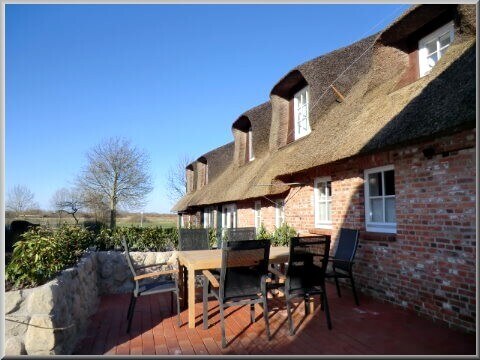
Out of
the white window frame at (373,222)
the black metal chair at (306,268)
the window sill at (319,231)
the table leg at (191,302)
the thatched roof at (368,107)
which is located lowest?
the table leg at (191,302)

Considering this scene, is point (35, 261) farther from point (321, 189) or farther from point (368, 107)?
point (368, 107)

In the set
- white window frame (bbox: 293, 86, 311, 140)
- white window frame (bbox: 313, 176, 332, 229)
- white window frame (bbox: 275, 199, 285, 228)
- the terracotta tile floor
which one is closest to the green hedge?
the terracotta tile floor

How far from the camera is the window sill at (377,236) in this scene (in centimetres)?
523

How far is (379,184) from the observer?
5.80m

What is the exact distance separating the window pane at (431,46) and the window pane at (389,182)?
2315 millimetres

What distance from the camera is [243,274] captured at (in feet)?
13.6

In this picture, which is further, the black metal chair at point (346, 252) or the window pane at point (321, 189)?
the window pane at point (321, 189)

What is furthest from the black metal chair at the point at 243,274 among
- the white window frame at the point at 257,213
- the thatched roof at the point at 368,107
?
the white window frame at the point at 257,213

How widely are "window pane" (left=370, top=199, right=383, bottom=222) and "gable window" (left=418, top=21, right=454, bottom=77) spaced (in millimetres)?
2346

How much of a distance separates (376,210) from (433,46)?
9.92 feet

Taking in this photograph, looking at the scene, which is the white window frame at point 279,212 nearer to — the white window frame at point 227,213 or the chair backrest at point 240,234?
the chair backrest at point 240,234

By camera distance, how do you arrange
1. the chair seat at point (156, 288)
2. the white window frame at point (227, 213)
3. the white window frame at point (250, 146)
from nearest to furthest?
the chair seat at point (156, 288), the white window frame at point (227, 213), the white window frame at point (250, 146)

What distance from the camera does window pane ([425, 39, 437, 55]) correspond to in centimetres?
599

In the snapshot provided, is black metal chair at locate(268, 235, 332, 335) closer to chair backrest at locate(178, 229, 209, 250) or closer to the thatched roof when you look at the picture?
the thatched roof
